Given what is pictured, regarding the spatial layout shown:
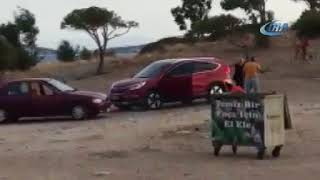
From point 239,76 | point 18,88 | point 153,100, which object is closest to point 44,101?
point 18,88

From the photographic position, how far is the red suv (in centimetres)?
2805

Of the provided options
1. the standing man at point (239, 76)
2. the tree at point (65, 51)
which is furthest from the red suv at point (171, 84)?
the tree at point (65, 51)

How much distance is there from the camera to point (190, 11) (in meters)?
69.1

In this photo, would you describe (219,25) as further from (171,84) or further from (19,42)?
(171,84)

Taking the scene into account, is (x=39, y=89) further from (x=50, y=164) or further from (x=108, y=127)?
(x=50, y=164)

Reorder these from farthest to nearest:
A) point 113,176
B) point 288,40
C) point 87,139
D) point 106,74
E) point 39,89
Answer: point 288,40 → point 106,74 → point 39,89 → point 87,139 → point 113,176

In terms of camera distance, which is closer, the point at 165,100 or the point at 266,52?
the point at 165,100

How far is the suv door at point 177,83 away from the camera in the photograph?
28.5m

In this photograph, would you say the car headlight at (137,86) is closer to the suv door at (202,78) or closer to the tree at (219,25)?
the suv door at (202,78)

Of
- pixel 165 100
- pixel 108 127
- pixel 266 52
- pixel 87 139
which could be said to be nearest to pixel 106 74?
pixel 266 52

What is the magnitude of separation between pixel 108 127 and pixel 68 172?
27.9 ft

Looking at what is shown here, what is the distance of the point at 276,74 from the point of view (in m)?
41.0

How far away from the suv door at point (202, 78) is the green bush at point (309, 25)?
2690 cm

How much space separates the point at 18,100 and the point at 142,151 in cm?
1136
